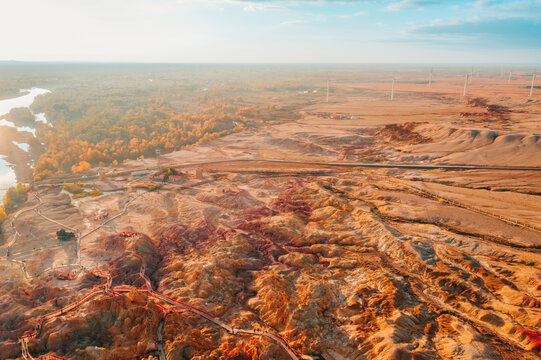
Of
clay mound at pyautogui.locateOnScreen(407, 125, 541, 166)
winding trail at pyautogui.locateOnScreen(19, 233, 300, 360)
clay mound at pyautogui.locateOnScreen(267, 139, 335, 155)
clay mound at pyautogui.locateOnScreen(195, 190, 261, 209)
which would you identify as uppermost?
clay mound at pyautogui.locateOnScreen(407, 125, 541, 166)

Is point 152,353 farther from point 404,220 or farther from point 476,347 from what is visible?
point 404,220

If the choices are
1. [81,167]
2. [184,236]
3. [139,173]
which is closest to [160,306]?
[184,236]

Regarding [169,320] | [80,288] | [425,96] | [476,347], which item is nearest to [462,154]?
[476,347]

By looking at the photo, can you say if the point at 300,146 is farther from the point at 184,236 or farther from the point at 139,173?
the point at 184,236

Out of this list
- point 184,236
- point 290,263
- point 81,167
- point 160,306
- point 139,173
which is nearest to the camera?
point 160,306

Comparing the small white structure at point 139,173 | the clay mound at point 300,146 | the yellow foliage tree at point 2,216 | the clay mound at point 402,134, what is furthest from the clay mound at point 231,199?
the clay mound at point 402,134

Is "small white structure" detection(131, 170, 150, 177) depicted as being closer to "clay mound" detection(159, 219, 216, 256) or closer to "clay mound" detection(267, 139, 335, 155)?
"clay mound" detection(159, 219, 216, 256)

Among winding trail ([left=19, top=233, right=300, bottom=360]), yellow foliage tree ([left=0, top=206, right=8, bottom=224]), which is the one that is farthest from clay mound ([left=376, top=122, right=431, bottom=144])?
yellow foliage tree ([left=0, top=206, right=8, bottom=224])

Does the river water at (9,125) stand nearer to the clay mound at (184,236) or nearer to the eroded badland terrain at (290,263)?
the eroded badland terrain at (290,263)
